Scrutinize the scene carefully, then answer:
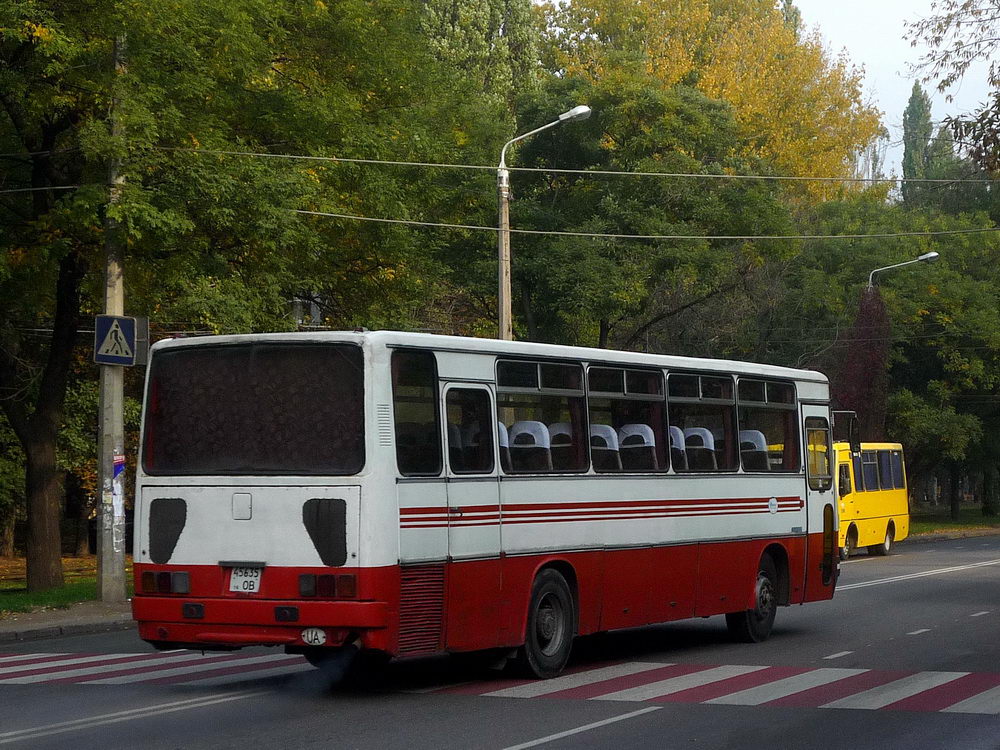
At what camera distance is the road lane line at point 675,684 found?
11.9m

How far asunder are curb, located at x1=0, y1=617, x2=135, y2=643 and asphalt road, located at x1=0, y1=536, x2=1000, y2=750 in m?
0.53

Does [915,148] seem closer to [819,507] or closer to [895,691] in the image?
[819,507]

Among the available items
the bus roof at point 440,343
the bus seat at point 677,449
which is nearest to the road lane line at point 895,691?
the bus seat at point 677,449

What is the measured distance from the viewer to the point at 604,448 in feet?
46.0

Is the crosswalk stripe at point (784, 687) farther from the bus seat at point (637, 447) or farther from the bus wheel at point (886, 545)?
the bus wheel at point (886, 545)

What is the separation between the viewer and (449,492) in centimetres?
1189

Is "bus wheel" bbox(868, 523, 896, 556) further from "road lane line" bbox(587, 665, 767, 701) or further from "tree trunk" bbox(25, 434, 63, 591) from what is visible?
"road lane line" bbox(587, 665, 767, 701)

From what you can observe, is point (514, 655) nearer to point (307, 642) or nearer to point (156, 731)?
point (307, 642)

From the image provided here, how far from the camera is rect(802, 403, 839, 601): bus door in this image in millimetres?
17672

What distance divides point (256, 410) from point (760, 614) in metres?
7.08

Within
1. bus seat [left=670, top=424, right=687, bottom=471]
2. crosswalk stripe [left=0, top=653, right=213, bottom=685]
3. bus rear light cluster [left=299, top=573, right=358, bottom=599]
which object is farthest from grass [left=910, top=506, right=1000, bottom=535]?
bus rear light cluster [left=299, top=573, right=358, bottom=599]

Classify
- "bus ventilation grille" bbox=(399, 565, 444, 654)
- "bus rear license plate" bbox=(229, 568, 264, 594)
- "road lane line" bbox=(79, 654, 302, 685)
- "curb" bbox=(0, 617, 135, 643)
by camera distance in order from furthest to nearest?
"curb" bbox=(0, 617, 135, 643), "road lane line" bbox=(79, 654, 302, 685), "bus rear license plate" bbox=(229, 568, 264, 594), "bus ventilation grille" bbox=(399, 565, 444, 654)

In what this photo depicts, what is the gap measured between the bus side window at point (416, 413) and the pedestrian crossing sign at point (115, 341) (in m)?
10.5

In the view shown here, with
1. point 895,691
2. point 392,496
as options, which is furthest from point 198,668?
point 895,691
